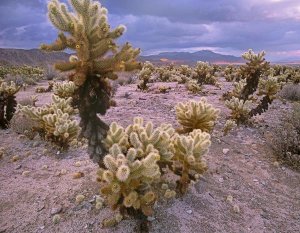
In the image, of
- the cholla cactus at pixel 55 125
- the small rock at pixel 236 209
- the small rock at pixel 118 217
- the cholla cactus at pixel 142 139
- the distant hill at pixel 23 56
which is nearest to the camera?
the cholla cactus at pixel 142 139

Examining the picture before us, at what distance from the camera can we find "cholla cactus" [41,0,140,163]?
12.1ft

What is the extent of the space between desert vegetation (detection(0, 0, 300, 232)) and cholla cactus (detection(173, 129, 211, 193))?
13 mm

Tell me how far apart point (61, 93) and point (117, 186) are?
216 inches

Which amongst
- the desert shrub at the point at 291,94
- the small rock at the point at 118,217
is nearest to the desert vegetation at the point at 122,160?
the small rock at the point at 118,217

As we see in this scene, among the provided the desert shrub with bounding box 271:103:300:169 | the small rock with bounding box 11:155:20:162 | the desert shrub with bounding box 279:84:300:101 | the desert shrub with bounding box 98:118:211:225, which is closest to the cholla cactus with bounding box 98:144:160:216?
the desert shrub with bounding box 98:118:211:225

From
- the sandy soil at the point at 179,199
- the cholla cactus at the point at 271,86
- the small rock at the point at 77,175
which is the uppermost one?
the cholla cactus at the point at 271,86

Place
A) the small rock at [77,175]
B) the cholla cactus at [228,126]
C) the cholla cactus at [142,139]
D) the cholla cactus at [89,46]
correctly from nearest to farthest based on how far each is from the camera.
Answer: the cholla cactus at [89,46], the cholla cactus at [142,139], the small rock at [77,175], the cholla cactus at [228,126]

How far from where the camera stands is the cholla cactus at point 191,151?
13.8 ft

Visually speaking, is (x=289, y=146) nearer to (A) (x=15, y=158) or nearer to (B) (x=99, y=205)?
(B) (x=99, y=205)

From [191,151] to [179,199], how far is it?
2.71 feet

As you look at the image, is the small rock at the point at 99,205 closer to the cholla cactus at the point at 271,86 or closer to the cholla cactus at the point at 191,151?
the cholla cactus at the point at 191,151

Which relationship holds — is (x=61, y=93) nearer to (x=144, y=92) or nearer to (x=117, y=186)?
(x=144, y=92)

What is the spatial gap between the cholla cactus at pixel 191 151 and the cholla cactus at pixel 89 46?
1094 millimetres

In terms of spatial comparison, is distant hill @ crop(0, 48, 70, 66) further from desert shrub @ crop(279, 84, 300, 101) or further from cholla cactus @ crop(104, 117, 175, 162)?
cholla cactus @ crop(104, 117, 175, 162)
